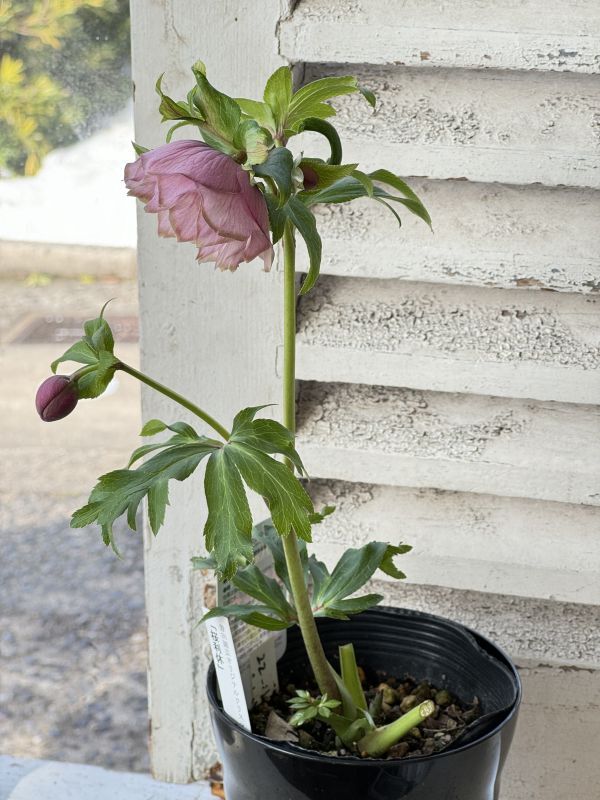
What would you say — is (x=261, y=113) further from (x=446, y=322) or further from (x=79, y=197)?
(x=79, y=197)

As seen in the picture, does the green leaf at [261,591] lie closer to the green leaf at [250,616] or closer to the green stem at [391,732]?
the green leaf at [250,616]

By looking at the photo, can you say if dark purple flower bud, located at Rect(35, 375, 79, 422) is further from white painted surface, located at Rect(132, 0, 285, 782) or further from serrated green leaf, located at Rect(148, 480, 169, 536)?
white painted surface, located at Rect(132, 0, 285, 782)

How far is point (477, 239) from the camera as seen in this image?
0.94 m

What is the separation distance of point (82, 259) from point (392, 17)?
60 cm

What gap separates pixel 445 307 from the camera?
3.20 feet

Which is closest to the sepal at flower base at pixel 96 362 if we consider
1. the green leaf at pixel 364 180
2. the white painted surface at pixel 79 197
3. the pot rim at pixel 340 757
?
the green leaf at pixel 364 180

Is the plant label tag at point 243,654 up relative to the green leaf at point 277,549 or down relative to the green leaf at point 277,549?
down

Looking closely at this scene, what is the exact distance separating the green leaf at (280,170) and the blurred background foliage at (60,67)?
521 millimetres

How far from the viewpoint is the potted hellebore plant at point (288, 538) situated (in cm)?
65

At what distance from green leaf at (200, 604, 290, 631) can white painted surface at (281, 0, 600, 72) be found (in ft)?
1.61

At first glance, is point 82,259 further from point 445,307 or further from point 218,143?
point 218,143

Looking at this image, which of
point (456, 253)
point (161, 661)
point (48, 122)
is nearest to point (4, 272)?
point (48, 122)

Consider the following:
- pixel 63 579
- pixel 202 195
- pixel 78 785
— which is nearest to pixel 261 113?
pixel 202 195

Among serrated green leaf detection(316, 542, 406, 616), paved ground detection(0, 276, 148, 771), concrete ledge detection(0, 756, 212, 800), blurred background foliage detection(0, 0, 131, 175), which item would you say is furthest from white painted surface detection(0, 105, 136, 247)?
concrete ledge detection(0, 756, 212, 800)
